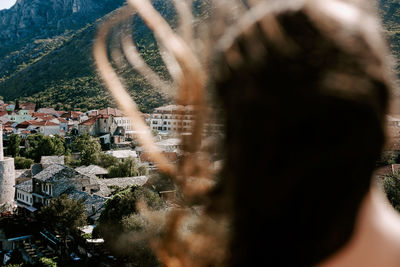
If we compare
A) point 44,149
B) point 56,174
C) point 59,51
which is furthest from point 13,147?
point 59,51

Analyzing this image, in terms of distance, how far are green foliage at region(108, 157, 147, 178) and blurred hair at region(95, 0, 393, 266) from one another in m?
21.4

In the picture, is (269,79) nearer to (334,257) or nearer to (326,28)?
(326,28)

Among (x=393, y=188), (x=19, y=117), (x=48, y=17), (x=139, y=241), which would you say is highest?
(x=48, y=17)

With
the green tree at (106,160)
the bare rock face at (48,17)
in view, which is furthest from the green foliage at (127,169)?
the bare rock face at (48,17)

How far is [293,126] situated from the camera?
630 millimetres

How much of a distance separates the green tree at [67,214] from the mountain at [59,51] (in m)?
10.5

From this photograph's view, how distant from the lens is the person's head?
0.62 m

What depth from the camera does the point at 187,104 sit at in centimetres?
78

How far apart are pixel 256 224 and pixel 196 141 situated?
0.59 ft

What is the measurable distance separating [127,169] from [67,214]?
7511 millimetres

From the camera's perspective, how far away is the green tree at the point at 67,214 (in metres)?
14.5

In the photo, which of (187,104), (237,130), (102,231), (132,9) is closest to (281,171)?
(237,130)

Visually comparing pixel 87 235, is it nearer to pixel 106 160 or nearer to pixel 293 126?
pixel 106 160

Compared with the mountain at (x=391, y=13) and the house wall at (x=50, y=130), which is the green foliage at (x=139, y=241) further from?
the mountain at (x=391, y=13)
